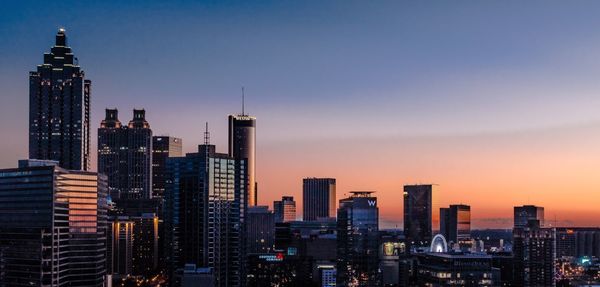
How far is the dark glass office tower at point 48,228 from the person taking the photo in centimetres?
13212

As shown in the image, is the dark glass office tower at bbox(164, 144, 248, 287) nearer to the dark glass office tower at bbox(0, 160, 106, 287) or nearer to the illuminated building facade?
the dark glass office tower at bbox(0, 160, 106, 287)

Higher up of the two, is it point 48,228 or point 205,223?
point 48,228

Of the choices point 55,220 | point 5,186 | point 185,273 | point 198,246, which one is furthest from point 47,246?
point 198,246

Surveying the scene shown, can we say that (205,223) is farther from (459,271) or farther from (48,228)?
(459,271)

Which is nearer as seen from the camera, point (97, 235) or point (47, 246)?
point (47, 246)

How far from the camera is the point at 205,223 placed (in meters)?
192

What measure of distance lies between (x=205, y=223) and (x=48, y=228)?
61714 millimetres

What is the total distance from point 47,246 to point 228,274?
62017 millimetres

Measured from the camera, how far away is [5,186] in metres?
140

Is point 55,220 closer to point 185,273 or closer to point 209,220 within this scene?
point 185,273

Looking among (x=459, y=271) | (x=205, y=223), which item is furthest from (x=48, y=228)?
(x=459, y=271)

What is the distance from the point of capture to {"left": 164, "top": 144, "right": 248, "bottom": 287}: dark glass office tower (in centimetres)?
18775

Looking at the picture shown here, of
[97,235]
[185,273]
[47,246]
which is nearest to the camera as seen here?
[47,246]

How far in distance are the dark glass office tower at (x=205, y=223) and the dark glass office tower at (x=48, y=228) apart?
4622cm
